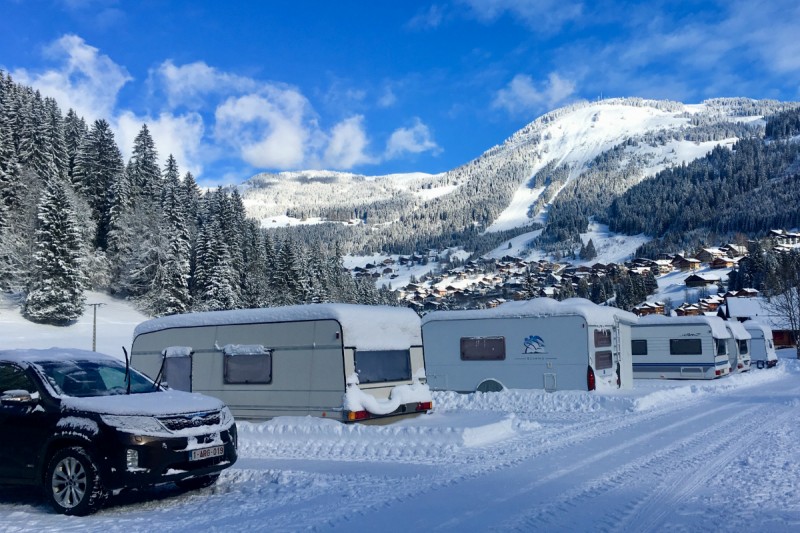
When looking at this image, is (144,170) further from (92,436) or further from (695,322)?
(92,436)

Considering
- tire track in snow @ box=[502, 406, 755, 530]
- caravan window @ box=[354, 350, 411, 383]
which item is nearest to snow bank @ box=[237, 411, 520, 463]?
caravan window @ box=[354, 350, 411, 383]

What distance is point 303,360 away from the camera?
12789 millimetres

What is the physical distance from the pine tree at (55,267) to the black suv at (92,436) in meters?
40.3

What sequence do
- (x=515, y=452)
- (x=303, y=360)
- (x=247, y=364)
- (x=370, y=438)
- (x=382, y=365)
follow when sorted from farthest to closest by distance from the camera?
(x=247, y=364), (x=382, y=365), (x=303, y=360), (x=370, y=438), (x=515, y=452)

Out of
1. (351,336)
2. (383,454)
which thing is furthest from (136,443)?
(351,336)

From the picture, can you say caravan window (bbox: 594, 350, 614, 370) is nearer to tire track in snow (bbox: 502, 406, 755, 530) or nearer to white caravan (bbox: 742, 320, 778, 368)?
tire track in snow (bbox: 502, 406, 755, 530)

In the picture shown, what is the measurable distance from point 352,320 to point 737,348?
2615 centimetres

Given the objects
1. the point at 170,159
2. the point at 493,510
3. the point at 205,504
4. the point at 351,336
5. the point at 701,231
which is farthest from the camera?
the point at 701,231

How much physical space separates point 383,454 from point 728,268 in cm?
13167

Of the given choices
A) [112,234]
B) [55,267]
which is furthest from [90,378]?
[112,234]

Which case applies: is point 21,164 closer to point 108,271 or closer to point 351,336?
point 108,271

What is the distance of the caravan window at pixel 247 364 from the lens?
528 inches

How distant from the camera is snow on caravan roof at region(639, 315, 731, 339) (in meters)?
27.0

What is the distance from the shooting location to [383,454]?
34.1 ft
